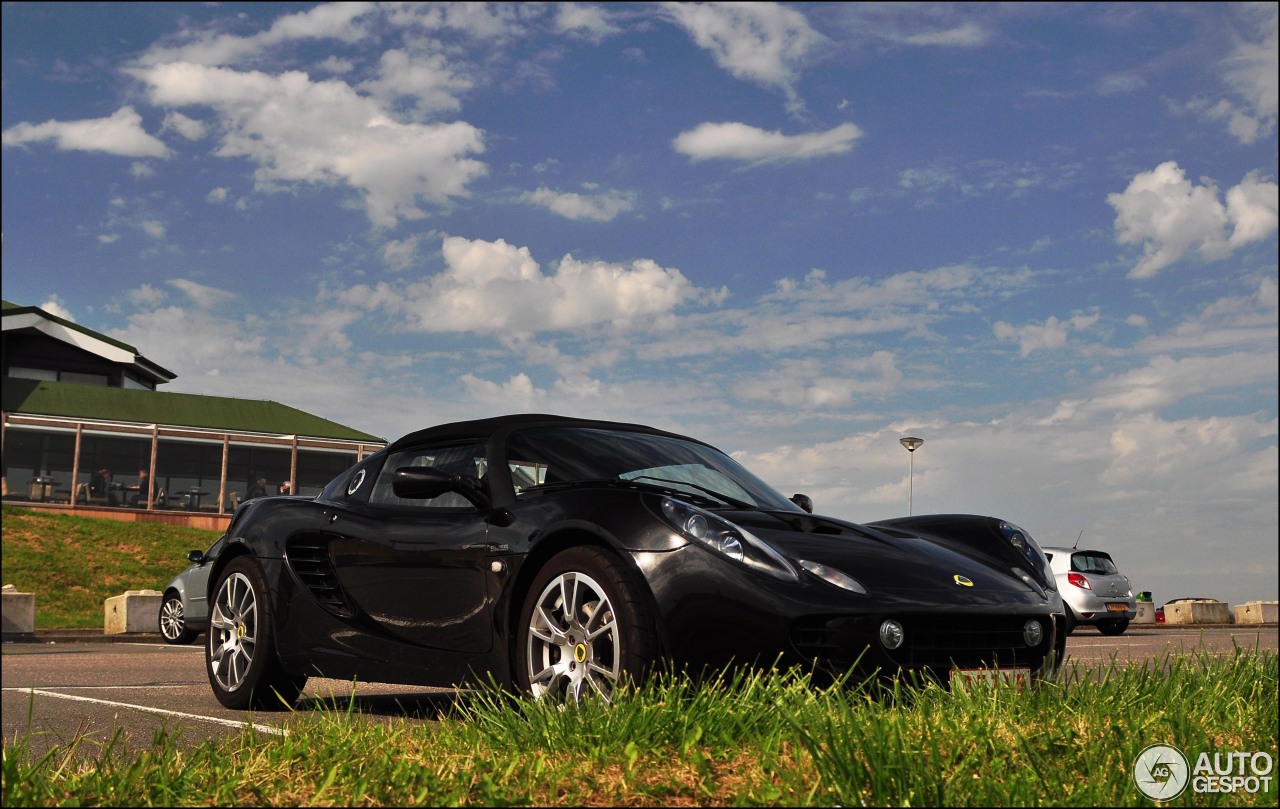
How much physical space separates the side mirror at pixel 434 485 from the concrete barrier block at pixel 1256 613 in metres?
30.9

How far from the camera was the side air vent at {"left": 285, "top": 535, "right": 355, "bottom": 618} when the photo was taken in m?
6.14

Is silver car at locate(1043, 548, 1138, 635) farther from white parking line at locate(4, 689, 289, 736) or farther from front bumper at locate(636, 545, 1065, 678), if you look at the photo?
front bumper at locate(636, 545, 1065, 678)

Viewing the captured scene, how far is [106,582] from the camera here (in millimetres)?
26781

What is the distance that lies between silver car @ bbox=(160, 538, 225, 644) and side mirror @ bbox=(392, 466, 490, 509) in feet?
34.1

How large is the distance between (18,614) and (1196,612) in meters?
25.2

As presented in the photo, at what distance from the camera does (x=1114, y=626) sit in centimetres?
2264

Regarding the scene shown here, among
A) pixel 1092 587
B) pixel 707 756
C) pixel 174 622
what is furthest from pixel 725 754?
pixel 1092 587

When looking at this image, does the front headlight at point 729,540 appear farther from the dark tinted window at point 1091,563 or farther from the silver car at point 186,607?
the dark tinted window at point 1091,563

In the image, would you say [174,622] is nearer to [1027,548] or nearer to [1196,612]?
[1027,548]

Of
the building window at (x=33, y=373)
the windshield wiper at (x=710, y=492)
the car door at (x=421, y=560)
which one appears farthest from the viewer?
the building window at (x=33, y=373)

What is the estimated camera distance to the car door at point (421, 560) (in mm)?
5355

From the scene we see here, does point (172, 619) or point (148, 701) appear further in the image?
point (172, 619)

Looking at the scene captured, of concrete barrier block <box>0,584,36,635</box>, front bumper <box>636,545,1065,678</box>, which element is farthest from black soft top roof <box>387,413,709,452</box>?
concrete barrier block <box>0,584,36,635</box>
